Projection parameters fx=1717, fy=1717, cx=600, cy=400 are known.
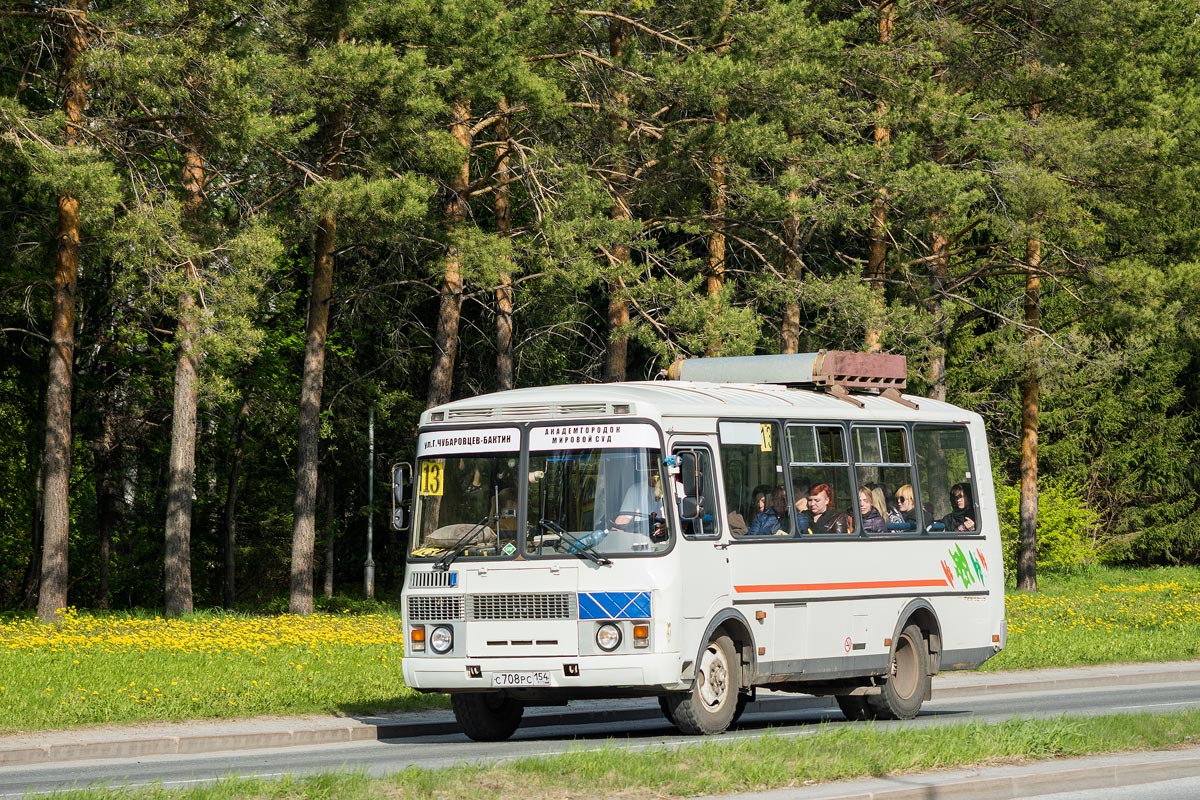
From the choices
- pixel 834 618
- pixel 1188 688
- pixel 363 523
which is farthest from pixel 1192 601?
pixel 363 523

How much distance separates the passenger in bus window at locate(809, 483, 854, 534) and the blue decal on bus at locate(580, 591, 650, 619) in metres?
2.83

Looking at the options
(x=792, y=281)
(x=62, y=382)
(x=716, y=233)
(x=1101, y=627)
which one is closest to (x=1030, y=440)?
(x=792, y=281)

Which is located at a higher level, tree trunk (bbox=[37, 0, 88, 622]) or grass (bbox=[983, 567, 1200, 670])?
tree trunk (bbox=[37, 0, 88, 622])

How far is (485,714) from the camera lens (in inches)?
632

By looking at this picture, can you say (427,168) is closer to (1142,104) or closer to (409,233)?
(409,233)

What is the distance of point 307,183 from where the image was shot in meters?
32.2

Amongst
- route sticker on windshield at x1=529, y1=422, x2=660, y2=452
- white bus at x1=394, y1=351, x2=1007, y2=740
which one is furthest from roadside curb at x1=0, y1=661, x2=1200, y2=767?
route sticker on windshield at x1=529, y1=422, x2=660, y2=452

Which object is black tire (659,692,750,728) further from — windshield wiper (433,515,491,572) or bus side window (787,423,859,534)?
windshield wiper (433,515,491,572)

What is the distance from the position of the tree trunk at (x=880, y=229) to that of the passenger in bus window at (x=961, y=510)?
1632 centimetres

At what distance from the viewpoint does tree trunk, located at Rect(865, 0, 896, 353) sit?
123ft

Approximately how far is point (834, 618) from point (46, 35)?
20475mm

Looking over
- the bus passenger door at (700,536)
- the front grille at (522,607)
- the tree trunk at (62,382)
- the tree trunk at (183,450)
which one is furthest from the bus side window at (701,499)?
the tree trunk at (62,382)

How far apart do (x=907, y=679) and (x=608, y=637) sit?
4876 mm

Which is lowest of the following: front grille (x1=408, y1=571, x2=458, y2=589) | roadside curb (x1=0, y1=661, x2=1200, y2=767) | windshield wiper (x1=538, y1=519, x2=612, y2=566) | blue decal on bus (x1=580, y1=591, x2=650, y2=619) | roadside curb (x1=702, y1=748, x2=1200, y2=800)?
roadside curb (x1=702, y1=748, x2=1200, y2=800)
